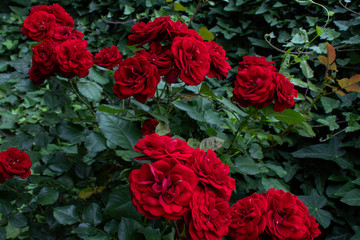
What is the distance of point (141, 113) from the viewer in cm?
96

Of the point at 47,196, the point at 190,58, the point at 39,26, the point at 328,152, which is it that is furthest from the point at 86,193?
the point at 328,152

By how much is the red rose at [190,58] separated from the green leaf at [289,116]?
309 millimetres

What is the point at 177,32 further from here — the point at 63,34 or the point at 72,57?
the point at 63,34

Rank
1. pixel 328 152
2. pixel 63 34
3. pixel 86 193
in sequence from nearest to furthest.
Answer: pixel 63 34 → pixel 86 193 → pixel 328 152

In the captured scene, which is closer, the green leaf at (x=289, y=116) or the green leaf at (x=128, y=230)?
the green leaf at (x=128, y=230)

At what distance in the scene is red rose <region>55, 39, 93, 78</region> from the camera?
98 centimetres

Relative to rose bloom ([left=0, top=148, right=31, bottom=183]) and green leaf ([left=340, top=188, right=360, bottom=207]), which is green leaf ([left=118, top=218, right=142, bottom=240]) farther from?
green leaf ([left=340, top=188, right=360, bottom=207])

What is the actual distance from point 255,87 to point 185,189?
0.42 m

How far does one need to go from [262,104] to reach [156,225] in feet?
1.86

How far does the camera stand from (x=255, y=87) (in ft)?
2.78

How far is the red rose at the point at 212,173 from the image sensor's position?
622 mm

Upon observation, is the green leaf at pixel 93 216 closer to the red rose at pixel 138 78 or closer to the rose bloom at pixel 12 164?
the rose bloom at pixel 12 164

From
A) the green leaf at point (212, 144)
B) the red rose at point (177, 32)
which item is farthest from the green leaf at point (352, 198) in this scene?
the red rose at point (177, 32)

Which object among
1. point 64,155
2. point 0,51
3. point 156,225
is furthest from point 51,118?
point 0,51
